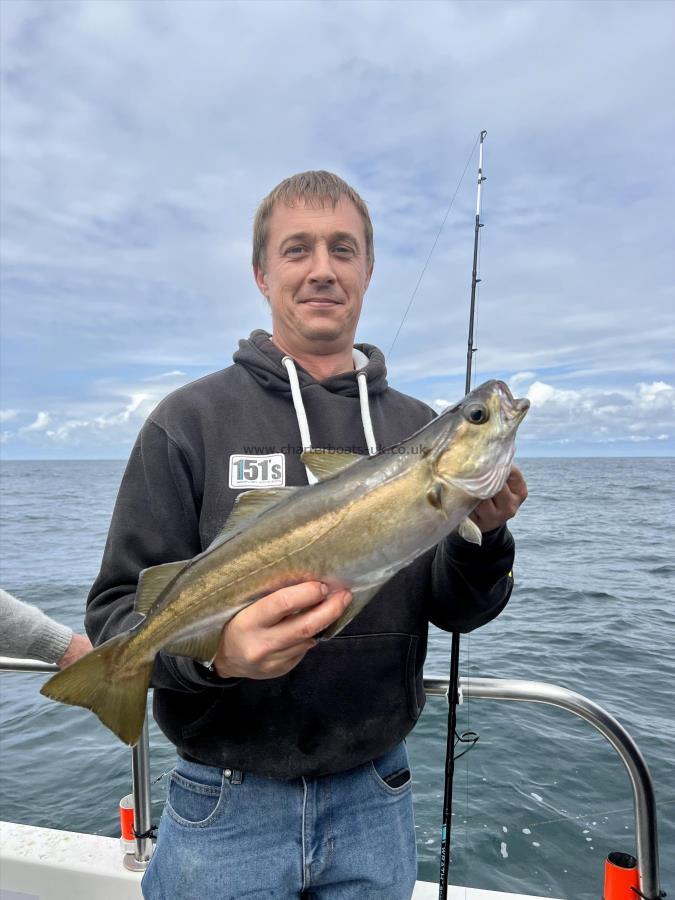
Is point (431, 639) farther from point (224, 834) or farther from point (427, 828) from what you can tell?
point (224, 834)

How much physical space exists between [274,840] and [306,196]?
2.74m

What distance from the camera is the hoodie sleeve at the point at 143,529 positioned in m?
2.39

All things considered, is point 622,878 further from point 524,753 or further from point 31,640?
point 524,753

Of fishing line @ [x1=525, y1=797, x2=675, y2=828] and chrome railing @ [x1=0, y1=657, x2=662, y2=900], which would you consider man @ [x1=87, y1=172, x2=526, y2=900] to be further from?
fishing line @ [x1=525, y1=797, x2=675, y2=828]

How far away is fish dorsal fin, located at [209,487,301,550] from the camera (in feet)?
7.30

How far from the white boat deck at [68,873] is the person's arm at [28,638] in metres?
1.27

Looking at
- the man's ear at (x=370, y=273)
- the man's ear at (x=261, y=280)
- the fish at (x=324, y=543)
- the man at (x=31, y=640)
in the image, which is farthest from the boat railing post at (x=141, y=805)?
the man's ear at (x=370, y=273)

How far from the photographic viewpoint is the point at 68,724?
370 inches

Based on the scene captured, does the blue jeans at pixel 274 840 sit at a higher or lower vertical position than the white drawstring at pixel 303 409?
lower

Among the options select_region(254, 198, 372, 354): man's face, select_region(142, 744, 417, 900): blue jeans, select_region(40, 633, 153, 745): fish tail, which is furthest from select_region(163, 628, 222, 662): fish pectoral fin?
select_region(254, 198, 372, 354): man's face

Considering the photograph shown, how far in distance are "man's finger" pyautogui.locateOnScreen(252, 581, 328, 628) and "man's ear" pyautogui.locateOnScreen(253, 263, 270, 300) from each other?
1.66 meters

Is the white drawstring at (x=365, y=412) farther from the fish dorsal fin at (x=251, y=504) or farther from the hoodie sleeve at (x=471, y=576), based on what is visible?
the fish dorsal fin at (x=251, y=504)

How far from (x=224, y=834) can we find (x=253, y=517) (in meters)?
1.24

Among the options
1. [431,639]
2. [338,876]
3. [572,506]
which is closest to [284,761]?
[338,876]
